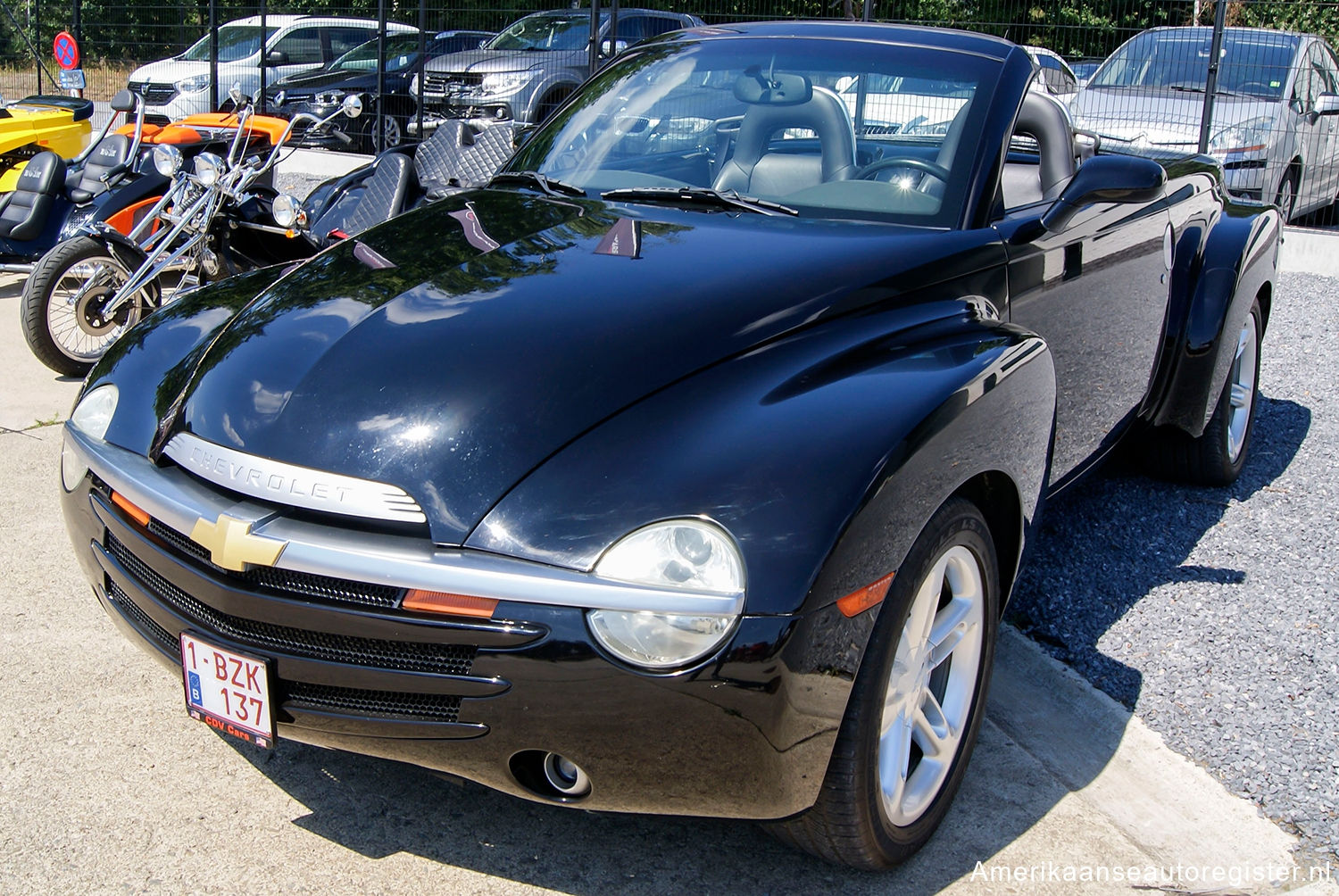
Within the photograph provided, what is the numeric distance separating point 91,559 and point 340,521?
79 centimetres

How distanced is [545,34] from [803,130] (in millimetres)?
10744

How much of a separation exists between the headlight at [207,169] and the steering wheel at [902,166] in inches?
163

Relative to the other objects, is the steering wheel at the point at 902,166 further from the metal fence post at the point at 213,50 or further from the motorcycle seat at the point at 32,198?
the metal fence post at the point at 213,50

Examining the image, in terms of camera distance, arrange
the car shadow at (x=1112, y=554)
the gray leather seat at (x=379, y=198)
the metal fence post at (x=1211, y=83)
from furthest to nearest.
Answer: the metal fence post at (x=1211, y=83) → the gray leather seat at (x=379, y=198) → the car shadow at (x=1112, y=554)

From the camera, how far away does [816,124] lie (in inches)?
132

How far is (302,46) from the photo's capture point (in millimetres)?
14125

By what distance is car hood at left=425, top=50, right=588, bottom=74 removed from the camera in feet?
40.8

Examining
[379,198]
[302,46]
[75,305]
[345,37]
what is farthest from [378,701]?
[302,46]

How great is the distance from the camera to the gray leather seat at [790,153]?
3.26 meters

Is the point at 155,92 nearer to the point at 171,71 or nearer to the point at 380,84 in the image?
the point at 171,71

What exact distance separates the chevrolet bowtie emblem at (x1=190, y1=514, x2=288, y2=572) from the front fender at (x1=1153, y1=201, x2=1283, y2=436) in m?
3.04

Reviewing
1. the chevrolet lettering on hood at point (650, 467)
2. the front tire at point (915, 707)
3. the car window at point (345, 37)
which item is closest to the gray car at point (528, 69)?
the car window at point (345, 37)

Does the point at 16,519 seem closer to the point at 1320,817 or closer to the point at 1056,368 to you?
the point at 1056,368

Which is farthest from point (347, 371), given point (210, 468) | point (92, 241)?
point (92, 241)
